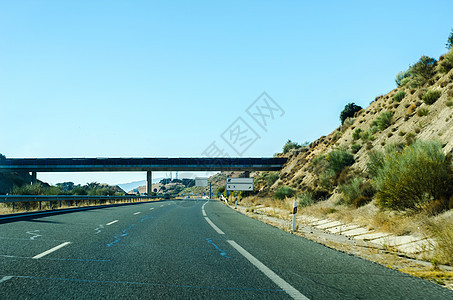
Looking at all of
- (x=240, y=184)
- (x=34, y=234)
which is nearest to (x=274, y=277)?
(x=34, y=234)

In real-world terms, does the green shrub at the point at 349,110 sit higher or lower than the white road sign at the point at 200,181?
higher

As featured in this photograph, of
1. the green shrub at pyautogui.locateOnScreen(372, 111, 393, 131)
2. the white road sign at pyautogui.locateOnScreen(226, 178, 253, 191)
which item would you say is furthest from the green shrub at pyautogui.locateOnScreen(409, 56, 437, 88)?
the white road sign at pyautogui.locateOnScreen(226, 178, 253, 191)

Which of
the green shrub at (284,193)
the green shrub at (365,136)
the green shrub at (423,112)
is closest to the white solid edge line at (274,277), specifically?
the green shrub at (423,112)

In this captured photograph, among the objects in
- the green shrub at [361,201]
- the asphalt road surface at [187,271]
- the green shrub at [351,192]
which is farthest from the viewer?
the green shrub at [351,192]

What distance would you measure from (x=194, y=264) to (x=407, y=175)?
347 inches

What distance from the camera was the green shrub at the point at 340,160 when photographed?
27.5 metres

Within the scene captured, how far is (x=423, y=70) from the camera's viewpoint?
3161 centimetres

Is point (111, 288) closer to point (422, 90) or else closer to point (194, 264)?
point (194, 264)

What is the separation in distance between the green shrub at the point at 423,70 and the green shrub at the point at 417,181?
68.4ft

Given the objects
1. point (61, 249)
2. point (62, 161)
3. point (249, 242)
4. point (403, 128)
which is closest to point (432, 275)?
point (249, 242)

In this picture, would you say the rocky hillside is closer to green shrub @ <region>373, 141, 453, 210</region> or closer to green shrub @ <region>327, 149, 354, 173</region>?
green shrub @ <region>327, 149, 354, 173</region>

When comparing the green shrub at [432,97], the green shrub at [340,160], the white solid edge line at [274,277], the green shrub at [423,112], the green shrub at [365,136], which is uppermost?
the green shrub at [432,97]

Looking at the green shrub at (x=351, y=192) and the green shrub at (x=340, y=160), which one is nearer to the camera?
the green shrub at (x=351, y=192)

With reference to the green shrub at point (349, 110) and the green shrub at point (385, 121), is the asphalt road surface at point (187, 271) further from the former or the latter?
the green shrub at point (349, 110)
